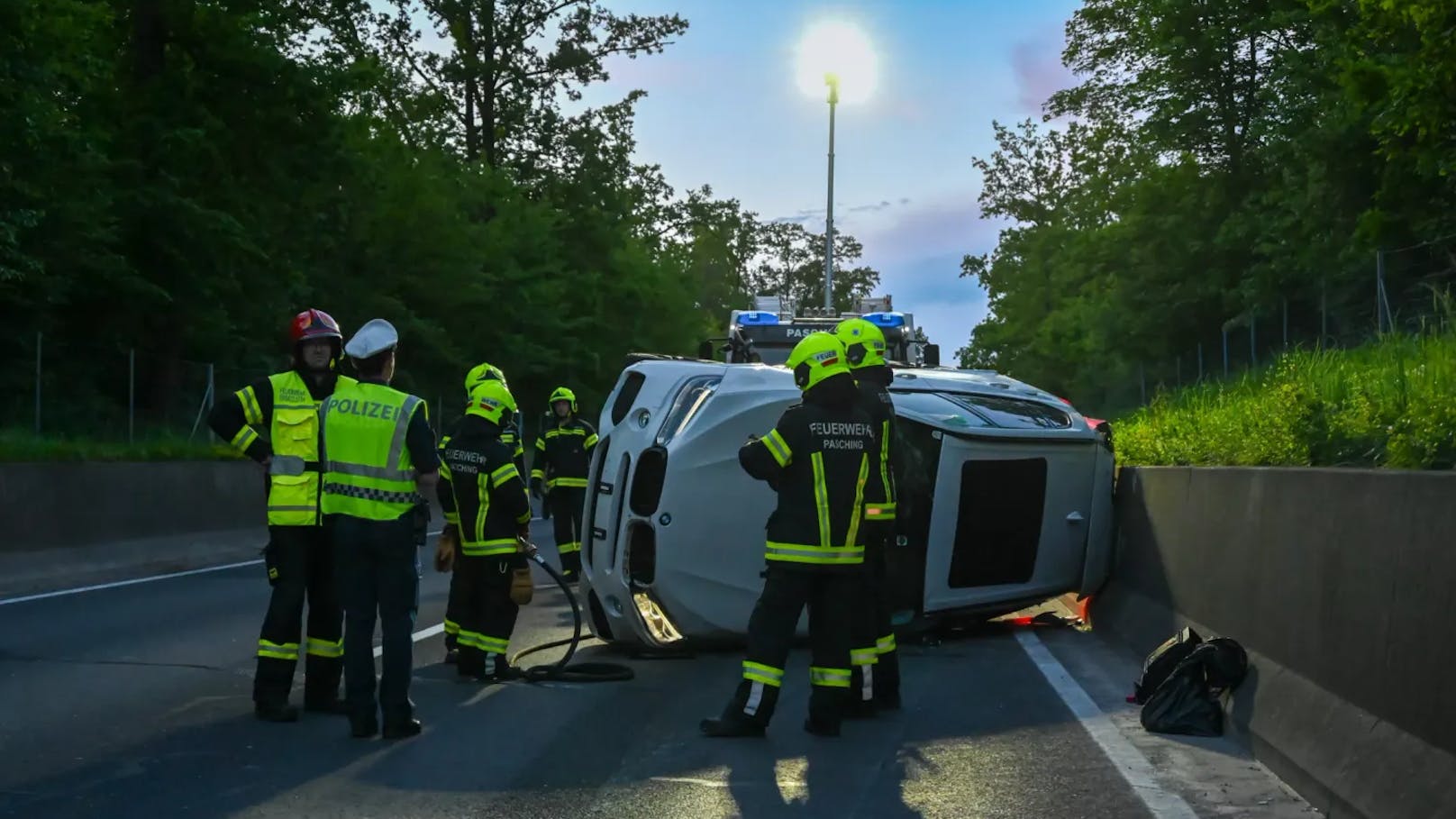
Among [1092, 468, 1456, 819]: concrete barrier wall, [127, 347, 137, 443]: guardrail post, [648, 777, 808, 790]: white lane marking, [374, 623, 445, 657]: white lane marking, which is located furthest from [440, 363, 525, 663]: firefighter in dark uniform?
[127, 347, 137, 443]: guardrail post

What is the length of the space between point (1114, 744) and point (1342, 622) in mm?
1475

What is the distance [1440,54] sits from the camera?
66.0 ft

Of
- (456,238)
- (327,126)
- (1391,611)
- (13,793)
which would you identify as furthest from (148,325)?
(1391,611)

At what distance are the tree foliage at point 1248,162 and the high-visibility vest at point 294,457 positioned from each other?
A: 47.8ft

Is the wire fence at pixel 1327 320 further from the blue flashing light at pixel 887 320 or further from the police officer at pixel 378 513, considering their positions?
the police officer at pixel 378 513

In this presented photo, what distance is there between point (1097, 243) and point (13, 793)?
120 ft

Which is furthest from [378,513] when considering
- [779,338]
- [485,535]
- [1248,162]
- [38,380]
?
[1248,162]

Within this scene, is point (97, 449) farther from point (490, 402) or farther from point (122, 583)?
point (490, 402)

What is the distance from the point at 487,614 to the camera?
416 inches

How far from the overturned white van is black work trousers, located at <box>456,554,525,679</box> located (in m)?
0.84

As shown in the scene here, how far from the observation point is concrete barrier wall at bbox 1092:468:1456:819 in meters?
6.22

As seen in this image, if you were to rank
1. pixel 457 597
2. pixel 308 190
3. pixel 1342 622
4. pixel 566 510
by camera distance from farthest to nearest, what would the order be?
pixel 308 190 < pixel 566 510 < pixel 457 597 < pixel 1342 622

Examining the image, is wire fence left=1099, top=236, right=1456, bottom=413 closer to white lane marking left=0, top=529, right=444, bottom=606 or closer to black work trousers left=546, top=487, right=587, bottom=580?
black work trousers left=546, top=487, right=587, bottom=580

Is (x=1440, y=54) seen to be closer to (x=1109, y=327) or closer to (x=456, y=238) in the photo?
(x=1109, y=327)
